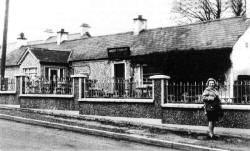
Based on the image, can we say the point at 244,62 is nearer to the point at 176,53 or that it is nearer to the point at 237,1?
the point at 176,53

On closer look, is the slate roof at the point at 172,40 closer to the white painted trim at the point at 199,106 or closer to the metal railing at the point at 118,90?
the metal railing at the point at 118,90

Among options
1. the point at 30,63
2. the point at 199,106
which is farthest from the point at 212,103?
the point at 30,63

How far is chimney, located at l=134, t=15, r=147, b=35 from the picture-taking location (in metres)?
26.3

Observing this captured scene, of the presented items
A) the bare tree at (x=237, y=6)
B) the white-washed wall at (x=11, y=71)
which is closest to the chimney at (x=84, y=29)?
the white-washed wall at (x=11, y=71)

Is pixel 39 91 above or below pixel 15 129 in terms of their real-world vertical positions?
above

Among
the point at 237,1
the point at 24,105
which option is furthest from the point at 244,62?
the point at 237,1

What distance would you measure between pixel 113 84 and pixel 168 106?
3.06m

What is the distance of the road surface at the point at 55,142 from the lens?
956cm

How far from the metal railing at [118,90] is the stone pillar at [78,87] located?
0.58 feet

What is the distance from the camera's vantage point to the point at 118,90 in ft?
51.9

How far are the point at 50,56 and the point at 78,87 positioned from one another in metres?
10.5

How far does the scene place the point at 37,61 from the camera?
25844mm

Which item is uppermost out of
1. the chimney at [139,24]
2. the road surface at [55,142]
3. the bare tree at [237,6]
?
the bare tree at [237,6]

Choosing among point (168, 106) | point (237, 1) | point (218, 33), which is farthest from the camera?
point (237, 1)
